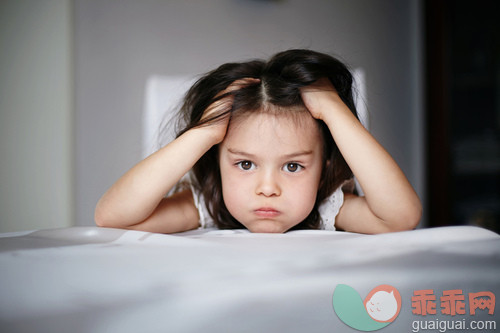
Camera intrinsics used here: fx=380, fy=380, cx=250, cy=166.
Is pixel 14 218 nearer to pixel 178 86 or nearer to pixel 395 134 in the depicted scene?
pixel 178 86

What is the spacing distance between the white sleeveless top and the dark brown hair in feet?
0.03

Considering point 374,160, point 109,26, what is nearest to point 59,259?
point 374,160

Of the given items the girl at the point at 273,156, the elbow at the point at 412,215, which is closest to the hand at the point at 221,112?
the girl at the point at 273,156

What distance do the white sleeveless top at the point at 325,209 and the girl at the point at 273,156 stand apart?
39 mm

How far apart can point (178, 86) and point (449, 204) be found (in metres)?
1.51

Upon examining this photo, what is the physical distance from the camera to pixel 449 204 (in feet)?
6.26

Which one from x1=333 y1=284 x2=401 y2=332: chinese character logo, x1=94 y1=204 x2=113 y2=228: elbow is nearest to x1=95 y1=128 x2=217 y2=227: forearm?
x1=94 y1=204 x2=113 y2=228: elbow

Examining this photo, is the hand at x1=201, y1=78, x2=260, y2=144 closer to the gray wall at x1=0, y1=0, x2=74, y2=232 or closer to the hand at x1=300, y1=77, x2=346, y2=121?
the hand at x1=300, y1=77, x2=346, y2=121

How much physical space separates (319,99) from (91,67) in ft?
2.25

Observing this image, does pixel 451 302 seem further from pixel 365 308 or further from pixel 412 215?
pixel 412 215

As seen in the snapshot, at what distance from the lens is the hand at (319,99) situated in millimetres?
671

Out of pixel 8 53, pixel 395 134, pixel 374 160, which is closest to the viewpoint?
pixel 374 160

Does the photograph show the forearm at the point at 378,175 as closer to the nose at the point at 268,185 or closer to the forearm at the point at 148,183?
the nose at the point at 268,185

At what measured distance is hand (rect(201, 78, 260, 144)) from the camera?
0.66m
